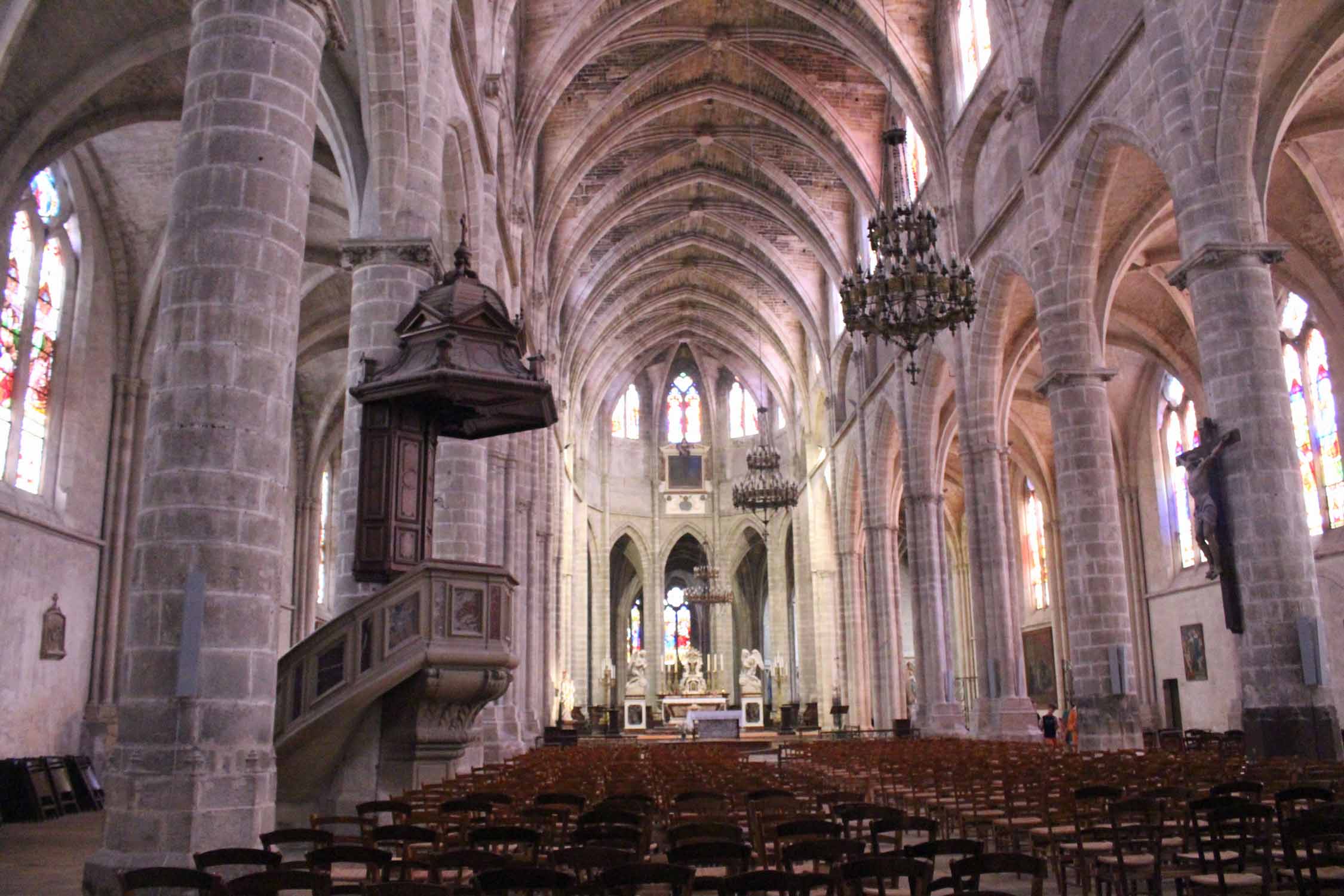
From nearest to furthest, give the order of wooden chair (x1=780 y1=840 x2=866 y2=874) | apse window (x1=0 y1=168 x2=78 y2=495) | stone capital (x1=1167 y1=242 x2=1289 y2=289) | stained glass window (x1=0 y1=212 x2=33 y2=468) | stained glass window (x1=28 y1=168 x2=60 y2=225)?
1. wooden chair (x1=780 y1=840 x2=866 y2=874)
2. stone capital (x1=1167 y1=242 x2=1289 y2=289)
3. stained glass window (x1=0 y1=212 x2=33 y2=468)
4. apse window (x1=0 y1=168 x2=78 y2=495)
5. stained glass window (x1=28 y1=168 x2=60 y2=225)

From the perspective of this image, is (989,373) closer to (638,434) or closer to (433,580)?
(433,580)

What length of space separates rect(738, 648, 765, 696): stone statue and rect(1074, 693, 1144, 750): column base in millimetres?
24852

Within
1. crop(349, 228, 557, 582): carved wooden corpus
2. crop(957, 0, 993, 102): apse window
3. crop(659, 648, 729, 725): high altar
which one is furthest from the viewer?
crop(659, 648, 729, 725): high altar

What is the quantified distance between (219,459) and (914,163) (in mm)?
22942

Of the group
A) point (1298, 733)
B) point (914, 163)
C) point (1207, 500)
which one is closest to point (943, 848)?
point (1298, 733)

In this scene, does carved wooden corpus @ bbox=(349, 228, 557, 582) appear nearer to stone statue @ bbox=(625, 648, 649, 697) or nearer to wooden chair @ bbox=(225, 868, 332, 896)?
wooden chair @ bbox=(225, 868, 332, 896)

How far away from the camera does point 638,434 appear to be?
1961 inches

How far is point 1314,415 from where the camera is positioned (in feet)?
69.4

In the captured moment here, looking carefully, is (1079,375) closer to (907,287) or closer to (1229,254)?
(907,287)

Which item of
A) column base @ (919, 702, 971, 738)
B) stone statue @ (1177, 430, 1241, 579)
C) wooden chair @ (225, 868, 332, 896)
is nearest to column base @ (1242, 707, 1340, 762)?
stone statue @ (1177, 430, 1241, 579)

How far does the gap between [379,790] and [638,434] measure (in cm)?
3953

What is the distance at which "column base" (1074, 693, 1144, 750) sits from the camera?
610 inches

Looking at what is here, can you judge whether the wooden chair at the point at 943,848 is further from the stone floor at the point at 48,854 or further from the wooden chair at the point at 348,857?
the stone floor at the point at 48,854

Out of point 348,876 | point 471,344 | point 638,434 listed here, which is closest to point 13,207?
point 471,344
